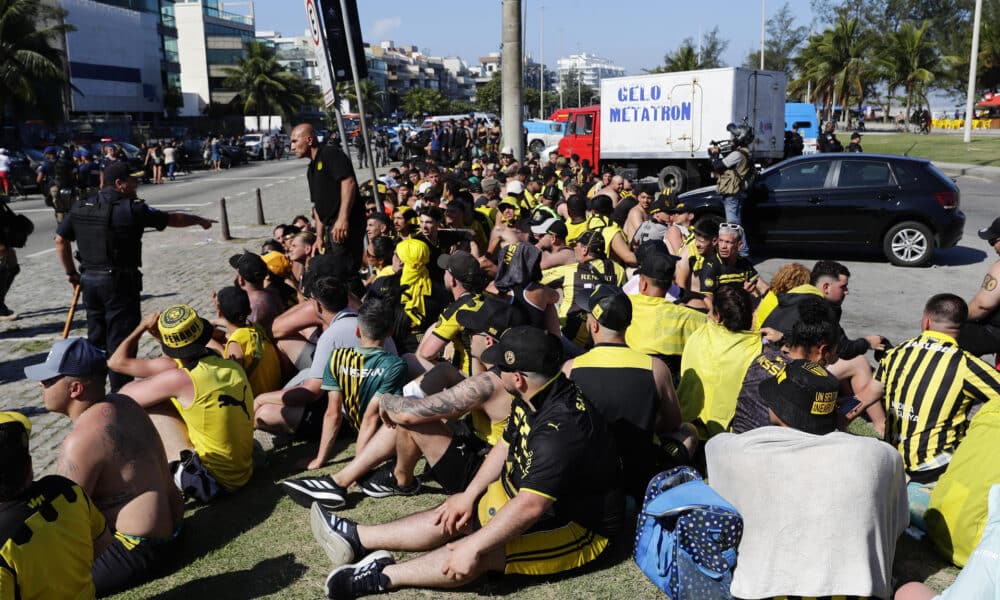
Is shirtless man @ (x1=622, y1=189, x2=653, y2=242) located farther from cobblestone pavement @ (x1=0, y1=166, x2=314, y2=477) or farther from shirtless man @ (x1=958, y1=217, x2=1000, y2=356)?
cobblestone pavement @ (x1=0, y1=166, x2=314, y2=477)

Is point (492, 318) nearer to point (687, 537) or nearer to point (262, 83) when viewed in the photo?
point (687, 537)

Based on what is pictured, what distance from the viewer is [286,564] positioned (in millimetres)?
4230

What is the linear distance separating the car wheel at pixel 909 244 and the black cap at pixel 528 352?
395 inches

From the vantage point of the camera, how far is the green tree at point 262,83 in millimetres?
66750

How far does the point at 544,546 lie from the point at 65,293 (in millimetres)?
10354

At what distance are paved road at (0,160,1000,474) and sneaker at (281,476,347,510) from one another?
226 cm

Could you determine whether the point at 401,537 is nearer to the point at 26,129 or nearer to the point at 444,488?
the point at 444,488

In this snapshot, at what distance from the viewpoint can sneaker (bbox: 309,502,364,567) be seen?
13.3 ft

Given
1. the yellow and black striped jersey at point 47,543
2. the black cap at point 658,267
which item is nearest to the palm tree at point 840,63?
the black cap at point 658,267

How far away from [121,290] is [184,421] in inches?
99.1

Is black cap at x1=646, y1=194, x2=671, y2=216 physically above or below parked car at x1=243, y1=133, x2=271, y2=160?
below

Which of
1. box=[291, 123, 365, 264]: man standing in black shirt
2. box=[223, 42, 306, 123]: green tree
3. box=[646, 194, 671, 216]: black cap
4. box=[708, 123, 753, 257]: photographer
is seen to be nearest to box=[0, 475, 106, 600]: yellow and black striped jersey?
box=[291, 123, 365, 264]: man standing in black shirt

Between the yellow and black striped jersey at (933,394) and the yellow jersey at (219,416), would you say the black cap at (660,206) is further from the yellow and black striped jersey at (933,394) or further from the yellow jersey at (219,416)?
the yellow jersey at (219,416)

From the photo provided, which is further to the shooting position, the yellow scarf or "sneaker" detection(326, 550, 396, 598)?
the yellow scarf
